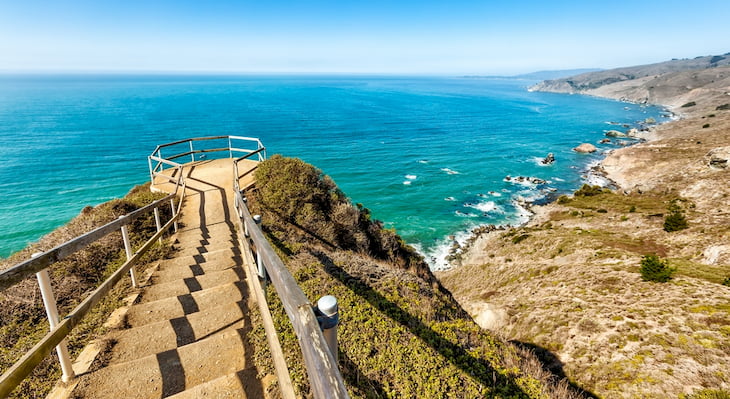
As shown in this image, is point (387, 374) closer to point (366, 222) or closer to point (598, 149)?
point (366, 222)

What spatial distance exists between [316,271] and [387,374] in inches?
134

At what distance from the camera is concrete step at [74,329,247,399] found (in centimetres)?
348

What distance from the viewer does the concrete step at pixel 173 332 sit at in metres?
4.20

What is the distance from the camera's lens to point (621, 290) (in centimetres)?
1266

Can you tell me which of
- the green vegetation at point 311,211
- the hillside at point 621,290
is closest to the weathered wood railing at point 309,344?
the green vegetation at point 311,211

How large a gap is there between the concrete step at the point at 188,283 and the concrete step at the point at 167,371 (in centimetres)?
218

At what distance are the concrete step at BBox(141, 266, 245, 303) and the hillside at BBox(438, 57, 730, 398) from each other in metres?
9.61

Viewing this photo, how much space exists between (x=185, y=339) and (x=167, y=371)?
2.42ft

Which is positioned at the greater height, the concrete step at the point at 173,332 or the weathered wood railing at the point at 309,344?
the weathered wood railing at the point at 309,344

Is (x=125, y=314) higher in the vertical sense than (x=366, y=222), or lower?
higher

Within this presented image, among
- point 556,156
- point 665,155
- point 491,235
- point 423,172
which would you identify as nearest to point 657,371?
point 491,235

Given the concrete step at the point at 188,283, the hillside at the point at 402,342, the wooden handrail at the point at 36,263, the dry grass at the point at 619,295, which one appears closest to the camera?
the wooden handrail at the point at 36,263

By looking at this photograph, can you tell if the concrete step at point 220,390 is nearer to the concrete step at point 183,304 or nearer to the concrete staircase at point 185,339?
the concrete staircase at point 185,339

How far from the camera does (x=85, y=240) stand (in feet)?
13.4
